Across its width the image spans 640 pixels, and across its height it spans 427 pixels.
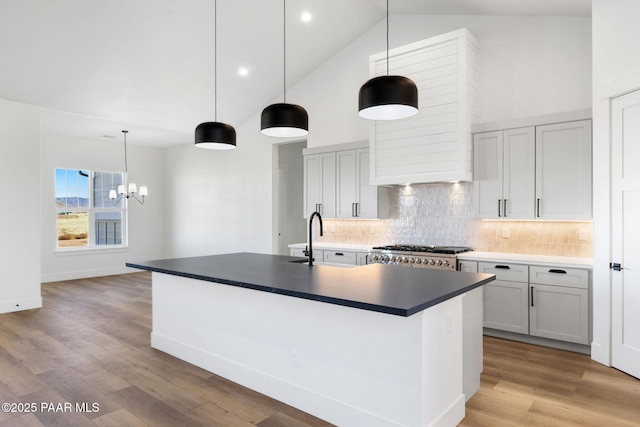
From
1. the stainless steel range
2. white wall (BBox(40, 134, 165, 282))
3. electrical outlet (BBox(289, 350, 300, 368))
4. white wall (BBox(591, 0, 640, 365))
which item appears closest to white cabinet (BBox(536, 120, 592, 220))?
white wall (BBox(591, 0, 640, 365))

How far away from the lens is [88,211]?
28.2 feet

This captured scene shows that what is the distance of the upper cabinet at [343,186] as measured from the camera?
5645mm

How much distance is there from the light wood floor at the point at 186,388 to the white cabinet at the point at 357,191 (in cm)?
221

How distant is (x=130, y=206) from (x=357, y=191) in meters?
6.02

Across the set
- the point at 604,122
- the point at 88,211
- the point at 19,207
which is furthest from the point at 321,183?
the point at 88,211

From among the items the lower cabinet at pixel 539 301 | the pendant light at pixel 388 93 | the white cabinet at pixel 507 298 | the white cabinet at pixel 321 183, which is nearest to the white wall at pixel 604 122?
the lower cabinet at pixel 539 301

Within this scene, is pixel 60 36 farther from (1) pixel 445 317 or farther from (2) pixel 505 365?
(2) pixel 505 365

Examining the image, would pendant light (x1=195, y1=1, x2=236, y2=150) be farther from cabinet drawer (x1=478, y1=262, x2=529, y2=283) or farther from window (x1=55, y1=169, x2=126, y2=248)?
window (x1=55, y1=169, x2=126, y2=248)

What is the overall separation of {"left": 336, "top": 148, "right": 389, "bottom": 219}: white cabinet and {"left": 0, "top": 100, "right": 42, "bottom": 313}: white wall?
14.5ft

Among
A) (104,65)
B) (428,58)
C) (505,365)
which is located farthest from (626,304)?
(104,65)

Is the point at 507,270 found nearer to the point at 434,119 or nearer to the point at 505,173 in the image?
the point at 505,173

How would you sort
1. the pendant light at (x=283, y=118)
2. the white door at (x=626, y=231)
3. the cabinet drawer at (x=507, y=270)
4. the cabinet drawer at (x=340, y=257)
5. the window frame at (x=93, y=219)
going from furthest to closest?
the window frame at (x=93, y=219) < the cabinet drawer at (x=340, y=257) < the cabinet drawer at (x=507, y=270) < the white door at (x=626, y=231) < the pendant light at (x=283, y=118)

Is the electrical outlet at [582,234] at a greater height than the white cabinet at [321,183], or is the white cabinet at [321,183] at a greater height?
the white cabinet at [321,183]

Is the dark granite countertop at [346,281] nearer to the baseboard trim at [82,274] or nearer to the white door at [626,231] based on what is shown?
the white door at [626,231]
